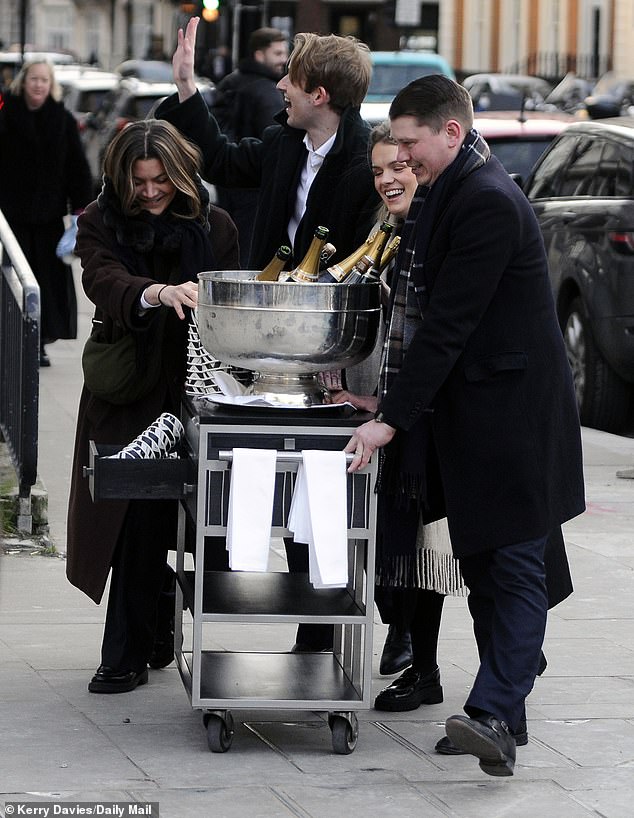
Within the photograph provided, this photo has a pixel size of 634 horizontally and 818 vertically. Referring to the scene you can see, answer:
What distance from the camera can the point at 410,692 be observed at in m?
5.08

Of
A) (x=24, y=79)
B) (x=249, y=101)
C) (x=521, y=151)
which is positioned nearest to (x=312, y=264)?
(x=249, y=101)

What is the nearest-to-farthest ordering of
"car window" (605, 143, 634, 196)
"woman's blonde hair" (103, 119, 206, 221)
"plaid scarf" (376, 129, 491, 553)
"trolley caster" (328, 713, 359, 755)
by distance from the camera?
"plaid scarf" (376, 129, 491, 553), "trolley caster" (328, 713, 359, 755), "woman's blonde hair" (103, 119, 206, 221), "car window" (605, 143, 634, 196)

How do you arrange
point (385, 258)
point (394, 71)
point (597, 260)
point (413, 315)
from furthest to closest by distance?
1. point (394, 71)
2. point (597, 260)
3. point (385, 258)
4. point (413, 315)

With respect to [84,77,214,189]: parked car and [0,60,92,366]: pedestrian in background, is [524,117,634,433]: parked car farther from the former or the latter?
[84,77,214,189]: parked car

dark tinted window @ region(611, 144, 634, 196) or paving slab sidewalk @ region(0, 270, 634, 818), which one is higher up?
dark tinted window @ region(611, 144, 634, 196)

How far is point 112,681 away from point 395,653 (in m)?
0.91

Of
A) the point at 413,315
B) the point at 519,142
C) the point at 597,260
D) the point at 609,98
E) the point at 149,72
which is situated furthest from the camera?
the point at 149,72

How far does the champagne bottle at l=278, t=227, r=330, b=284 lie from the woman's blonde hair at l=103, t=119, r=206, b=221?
51 cm

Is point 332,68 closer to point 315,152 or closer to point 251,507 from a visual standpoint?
point 315,152

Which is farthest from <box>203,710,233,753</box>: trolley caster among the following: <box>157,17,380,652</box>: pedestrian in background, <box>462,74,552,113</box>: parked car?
<box>462,74,552,113</box>: parked car

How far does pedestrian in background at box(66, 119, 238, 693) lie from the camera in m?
5.05

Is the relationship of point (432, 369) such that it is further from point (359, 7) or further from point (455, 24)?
point (359, 7)

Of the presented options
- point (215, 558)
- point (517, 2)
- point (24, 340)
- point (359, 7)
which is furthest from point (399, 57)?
point (359, 7)

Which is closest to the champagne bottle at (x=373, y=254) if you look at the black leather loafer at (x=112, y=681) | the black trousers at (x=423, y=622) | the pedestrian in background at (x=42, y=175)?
the black trousers at (x=423, y=622)
